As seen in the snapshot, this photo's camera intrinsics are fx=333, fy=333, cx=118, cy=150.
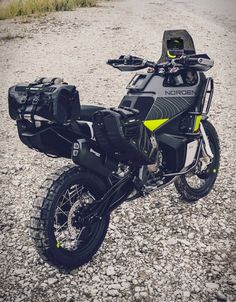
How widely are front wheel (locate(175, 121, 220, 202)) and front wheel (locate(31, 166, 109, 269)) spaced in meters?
1.24

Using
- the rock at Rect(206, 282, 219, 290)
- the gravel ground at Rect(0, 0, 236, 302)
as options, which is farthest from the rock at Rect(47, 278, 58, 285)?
the rock at Rect(206, 282, 219, 290)

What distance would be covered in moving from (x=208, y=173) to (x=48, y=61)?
Result: 797 centimetres

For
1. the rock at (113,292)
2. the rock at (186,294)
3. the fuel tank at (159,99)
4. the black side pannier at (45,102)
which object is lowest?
the rock at (113,292)

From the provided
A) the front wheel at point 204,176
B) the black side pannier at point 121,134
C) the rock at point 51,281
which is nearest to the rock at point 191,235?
the front wheel at point 204,176

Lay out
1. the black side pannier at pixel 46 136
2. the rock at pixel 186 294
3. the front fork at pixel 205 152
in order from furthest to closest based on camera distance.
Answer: the front fork at pixel 205 152 < the rock at pixel 186 294 < the black side pannier at pixel 46 136

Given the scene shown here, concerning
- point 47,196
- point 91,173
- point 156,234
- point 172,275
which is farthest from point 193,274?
point 47,196

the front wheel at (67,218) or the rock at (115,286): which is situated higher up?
the front wheel at (67,218)

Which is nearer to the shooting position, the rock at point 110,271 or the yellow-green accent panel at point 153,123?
the rock at point 110,271

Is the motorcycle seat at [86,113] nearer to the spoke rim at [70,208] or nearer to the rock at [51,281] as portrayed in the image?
the spoke rim at [70,208]

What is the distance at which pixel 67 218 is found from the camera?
123 inches

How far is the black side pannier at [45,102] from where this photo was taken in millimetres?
2605

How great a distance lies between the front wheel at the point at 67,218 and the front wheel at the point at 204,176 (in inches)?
48.7

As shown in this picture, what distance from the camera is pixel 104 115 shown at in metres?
2.87

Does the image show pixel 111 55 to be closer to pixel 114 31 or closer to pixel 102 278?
pixel 114 31
